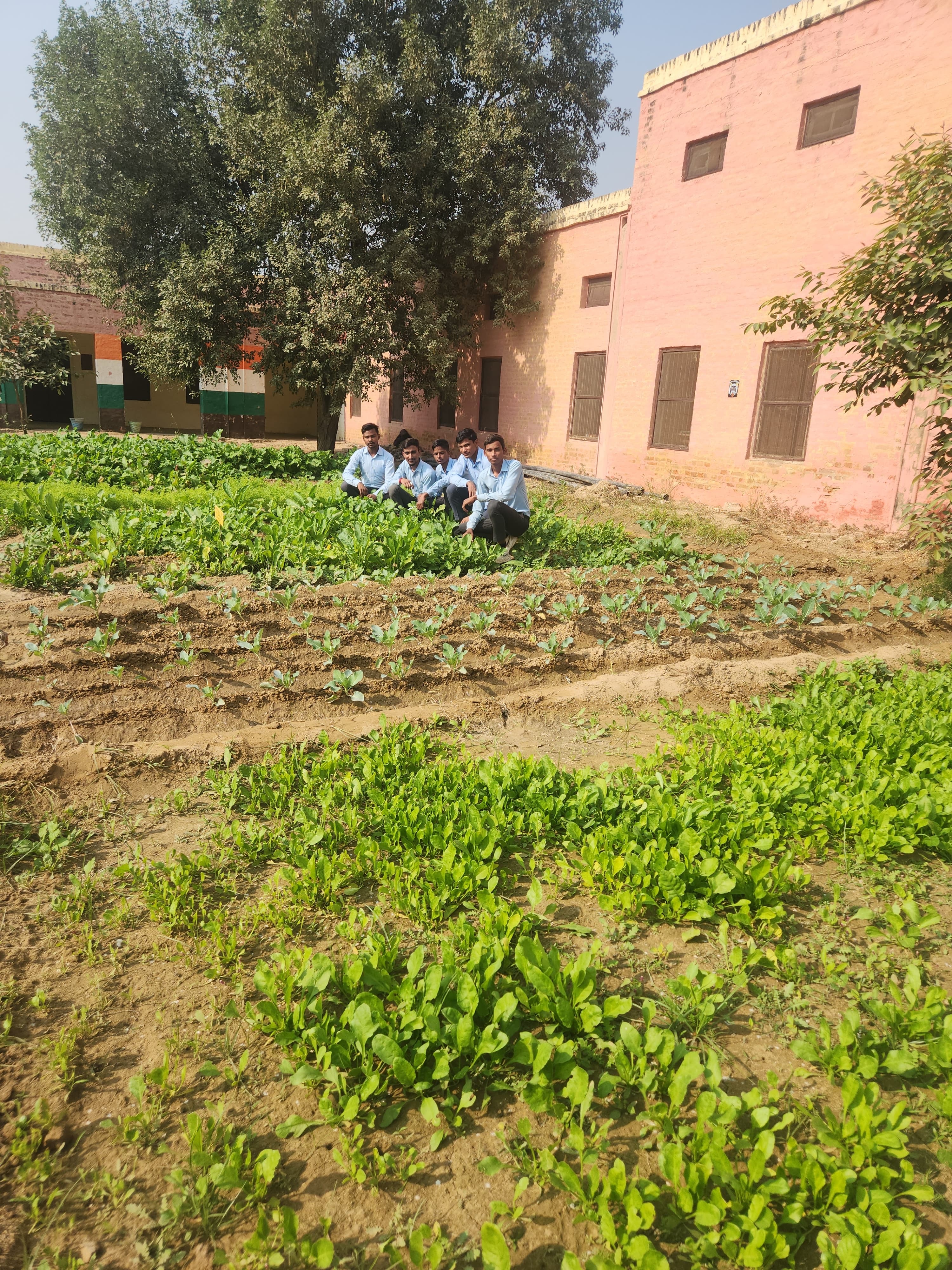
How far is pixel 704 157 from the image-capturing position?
1216 centimetres

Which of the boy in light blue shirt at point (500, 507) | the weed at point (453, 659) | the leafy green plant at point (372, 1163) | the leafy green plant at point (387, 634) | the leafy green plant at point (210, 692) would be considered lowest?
the leafy green plant at point (372, 1163)

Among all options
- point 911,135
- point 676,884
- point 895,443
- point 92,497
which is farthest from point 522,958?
point 911,135

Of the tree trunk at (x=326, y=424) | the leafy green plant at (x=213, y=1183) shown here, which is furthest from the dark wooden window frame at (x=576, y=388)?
the leafy green plant at (x=213, y=1183)

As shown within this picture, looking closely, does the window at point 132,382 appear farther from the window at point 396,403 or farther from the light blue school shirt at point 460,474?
the light blue school shirt at point 460,474

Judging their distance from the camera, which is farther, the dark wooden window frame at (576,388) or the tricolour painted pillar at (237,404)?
the tricolour painted pillar at (237,404)

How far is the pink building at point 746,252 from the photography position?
9789 millimetres

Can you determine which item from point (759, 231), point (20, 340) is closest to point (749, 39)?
point (759, 231)

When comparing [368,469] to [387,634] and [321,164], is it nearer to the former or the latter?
[387,634]

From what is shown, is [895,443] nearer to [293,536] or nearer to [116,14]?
[293,536]

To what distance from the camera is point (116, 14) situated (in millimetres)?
17078

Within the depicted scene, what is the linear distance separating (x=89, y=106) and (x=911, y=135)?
16.5 metres

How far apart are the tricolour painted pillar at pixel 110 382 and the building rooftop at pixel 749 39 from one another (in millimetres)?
16584

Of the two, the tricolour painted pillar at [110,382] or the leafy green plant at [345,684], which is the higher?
the tricolour painted pillar at [110,382]

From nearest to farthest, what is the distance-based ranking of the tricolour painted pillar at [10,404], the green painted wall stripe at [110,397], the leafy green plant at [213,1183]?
the leafy green plant at [213,1183], the tricolour painted pillar at [10,404], the green painted wall stripe at [110,397]
